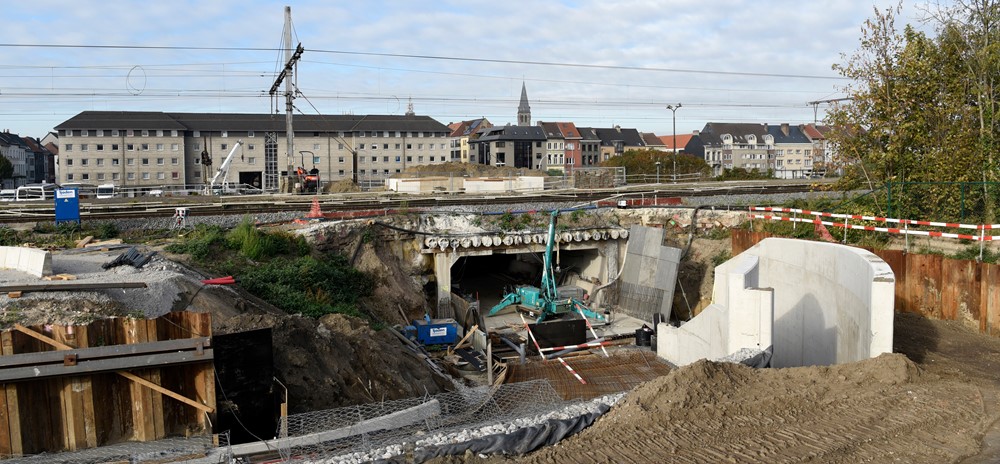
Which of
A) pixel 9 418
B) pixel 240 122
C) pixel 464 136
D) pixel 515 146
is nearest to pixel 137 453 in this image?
pixel 9 418

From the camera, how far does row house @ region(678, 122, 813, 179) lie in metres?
113

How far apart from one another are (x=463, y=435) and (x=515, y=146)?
99249 mm

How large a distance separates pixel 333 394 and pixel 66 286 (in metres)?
4.54

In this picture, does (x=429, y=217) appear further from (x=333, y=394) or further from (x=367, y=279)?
(x=333, y=394)

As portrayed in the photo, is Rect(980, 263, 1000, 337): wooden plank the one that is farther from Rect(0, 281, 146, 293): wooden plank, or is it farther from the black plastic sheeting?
Rect(0, 281, 146, 293): wooden plank

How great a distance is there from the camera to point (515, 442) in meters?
7.49

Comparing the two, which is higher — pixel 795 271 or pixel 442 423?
pixel 795 271

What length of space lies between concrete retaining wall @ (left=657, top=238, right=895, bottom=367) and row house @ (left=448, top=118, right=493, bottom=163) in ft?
319

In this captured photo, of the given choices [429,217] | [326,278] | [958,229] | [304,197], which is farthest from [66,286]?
[304,197]

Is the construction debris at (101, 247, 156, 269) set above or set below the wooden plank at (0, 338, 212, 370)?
above

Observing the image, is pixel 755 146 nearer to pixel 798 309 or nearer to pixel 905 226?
pixel 905 226

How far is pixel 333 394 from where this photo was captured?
13.0m

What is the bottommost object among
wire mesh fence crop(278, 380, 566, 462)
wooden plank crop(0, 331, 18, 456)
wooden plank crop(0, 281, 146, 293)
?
wire mesh fence crop(278, 380, 566, 462)

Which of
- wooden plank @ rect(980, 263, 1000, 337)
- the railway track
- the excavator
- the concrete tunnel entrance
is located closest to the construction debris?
the railway track
